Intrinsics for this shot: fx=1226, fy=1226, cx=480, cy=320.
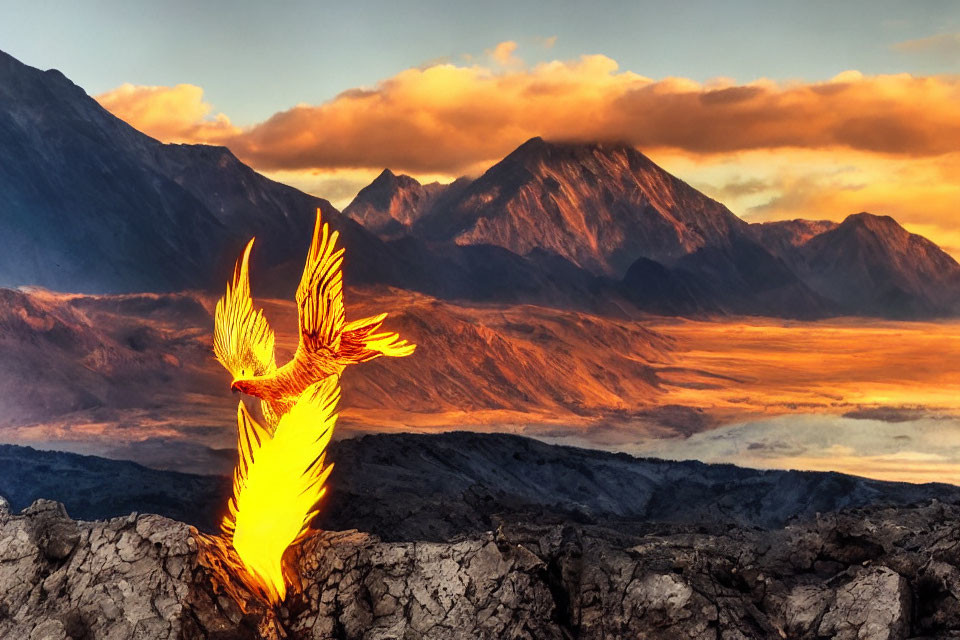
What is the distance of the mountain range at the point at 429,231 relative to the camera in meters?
87.8

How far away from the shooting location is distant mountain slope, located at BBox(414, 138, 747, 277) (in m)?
114

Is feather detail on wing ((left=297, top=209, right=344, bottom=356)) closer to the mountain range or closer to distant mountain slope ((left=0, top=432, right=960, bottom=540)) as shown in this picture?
distant mountain slope ((left=0, top=432, right=960, bottom=540))

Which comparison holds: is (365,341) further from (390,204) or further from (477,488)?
(390,204)

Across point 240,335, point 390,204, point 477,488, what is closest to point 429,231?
point 390,204

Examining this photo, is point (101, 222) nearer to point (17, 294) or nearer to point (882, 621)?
point (17, 294)

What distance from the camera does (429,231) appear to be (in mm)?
114125

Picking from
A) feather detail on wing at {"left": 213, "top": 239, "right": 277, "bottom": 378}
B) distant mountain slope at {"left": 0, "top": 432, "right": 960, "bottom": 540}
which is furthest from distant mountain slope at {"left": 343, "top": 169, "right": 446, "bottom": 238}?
feather detail on wing at {"left": 213, "top": 239, "right": 277, "bottom": 378}

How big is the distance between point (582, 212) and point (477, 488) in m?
86.2

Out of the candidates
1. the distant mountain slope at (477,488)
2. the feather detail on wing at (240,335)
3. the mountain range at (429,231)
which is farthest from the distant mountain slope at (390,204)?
the feather detail on wing at (240,335)

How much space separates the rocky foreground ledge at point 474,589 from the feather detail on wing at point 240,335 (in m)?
2.50

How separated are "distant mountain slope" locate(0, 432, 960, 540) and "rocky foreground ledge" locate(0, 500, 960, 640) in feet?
43.2

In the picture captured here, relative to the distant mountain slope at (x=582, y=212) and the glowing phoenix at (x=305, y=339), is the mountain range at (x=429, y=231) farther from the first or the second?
the glowing phoenix at (x=305, y=339)

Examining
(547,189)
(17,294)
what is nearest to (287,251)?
(17,294)

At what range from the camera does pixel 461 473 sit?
135ft
